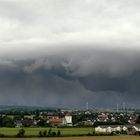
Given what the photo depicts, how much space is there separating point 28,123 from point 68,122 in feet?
69.9

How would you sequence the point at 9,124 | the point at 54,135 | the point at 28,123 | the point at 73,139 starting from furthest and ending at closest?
the point at 28,123, the point at 9,124, the point at 54,135, the point at 73,139

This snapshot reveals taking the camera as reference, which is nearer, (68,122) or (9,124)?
(9,124)

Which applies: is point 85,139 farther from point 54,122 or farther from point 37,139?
point 54,122

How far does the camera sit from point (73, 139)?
9462 centimetres

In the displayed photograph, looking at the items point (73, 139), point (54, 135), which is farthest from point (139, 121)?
point (73, 139)

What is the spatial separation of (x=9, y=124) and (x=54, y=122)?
21711 mm

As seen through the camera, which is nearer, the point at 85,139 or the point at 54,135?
the point at 85,139

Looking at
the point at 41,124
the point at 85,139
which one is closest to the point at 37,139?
the point at 85,139

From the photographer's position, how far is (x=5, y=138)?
9738 cm

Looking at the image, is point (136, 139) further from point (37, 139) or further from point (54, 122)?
point (54, 122)

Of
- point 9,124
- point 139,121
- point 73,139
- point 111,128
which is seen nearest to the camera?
point 73,139

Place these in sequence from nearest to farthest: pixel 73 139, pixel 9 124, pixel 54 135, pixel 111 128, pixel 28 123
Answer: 1. pixel 73 139
2. pixel 54 135
3. pixel 111 128
4. pixel 9 124
5. pixel 28 123

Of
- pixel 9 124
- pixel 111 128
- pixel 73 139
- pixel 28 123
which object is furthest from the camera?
pixel 28 123

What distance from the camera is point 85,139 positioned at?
3760 inches
